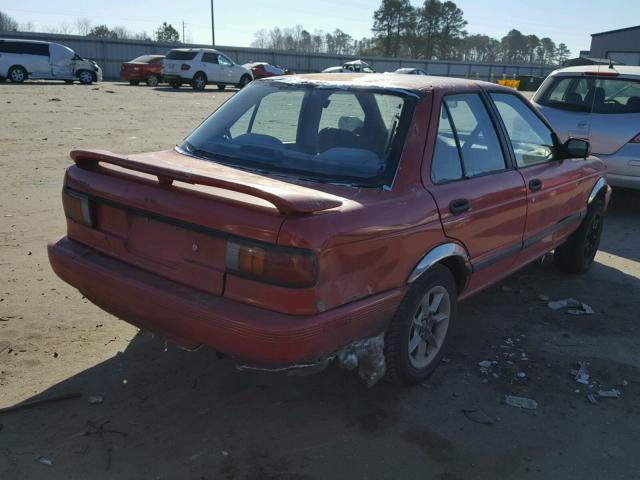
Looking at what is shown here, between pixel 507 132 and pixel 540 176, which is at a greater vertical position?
pixel 507 132

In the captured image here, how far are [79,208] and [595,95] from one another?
654 cm

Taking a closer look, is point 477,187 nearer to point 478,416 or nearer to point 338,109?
point 338,109

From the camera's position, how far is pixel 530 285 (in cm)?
521

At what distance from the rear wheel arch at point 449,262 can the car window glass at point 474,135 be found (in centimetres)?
50

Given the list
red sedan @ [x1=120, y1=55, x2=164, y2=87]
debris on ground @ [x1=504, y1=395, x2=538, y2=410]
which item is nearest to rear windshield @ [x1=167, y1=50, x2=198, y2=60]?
red sedan @ [x1=120, y1=55, x2=164, y2=87]

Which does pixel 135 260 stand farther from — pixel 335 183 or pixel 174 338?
pixel 335 183

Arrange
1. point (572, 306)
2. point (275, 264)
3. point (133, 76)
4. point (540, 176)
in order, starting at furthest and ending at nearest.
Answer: point (133, 76) < point (572, 306) < point (540, 176) < point (275, 264)

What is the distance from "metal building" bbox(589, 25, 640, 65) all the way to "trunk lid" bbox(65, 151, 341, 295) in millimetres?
52238

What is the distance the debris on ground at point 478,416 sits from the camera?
3171 mm

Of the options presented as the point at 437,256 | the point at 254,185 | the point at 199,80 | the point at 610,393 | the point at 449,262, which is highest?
the point at 254,185

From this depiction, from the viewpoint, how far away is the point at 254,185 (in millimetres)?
2646

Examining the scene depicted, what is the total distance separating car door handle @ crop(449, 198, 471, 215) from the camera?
3.28 m

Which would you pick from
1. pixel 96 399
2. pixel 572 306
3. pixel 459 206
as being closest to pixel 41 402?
pixel 96 399

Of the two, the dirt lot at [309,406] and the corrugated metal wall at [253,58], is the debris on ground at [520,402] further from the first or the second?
the corrugated metal wall at [253,58]
